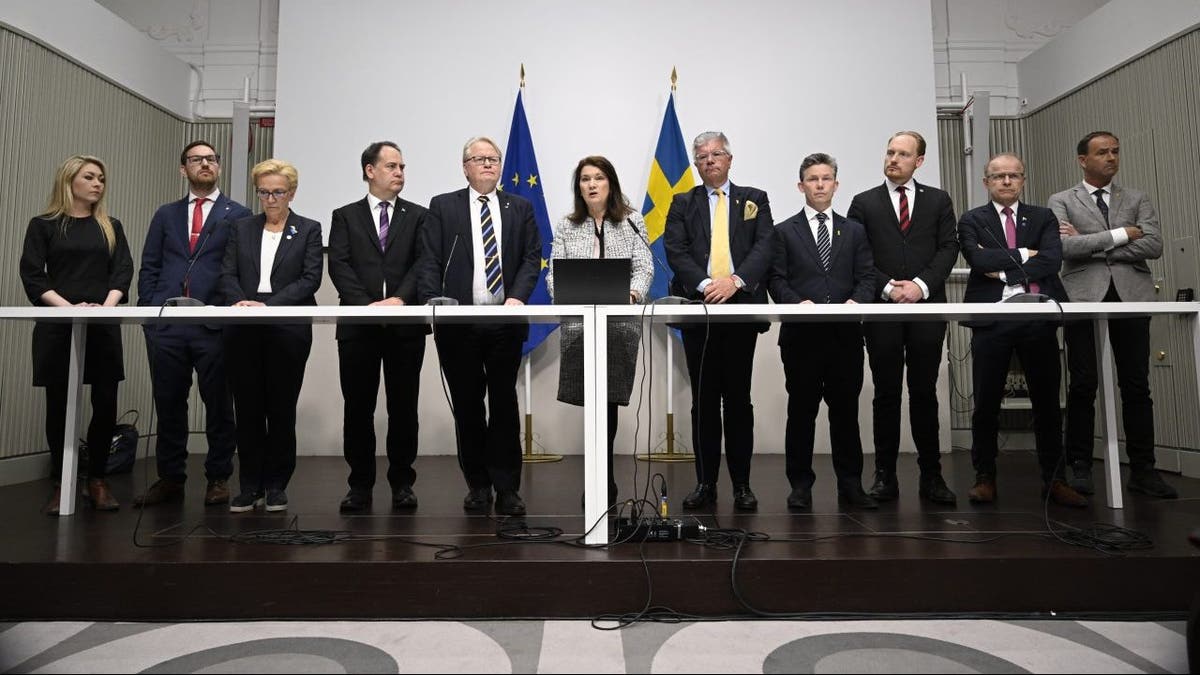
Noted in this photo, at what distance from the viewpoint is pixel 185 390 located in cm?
295

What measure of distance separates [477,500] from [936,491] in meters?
1.74

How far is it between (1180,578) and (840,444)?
1.05 metres

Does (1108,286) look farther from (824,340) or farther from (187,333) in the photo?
(187,333)

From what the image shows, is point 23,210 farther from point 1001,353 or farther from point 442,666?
point 1001,353

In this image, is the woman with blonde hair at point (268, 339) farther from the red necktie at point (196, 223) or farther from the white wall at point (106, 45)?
the white wall at point (106, 45)

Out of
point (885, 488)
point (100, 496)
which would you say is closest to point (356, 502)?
point (100, 496)

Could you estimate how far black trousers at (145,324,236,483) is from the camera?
287 cm

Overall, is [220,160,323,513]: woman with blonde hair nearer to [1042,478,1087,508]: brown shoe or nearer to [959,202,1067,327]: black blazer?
[959,202,1067,327]: black blazer

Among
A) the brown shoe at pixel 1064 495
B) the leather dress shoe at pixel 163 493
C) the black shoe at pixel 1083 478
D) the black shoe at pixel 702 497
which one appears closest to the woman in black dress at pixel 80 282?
the leather dress shoe at pixel 163 493

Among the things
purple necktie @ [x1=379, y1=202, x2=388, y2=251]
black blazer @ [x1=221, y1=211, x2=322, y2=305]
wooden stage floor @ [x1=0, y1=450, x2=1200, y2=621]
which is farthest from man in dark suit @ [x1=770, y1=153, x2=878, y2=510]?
black blazer @ [x1=221, y1=211, x2=322, y2=305]

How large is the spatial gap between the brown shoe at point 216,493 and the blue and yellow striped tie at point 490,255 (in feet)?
4.43

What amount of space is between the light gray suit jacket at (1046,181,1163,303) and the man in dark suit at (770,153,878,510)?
116 centimetres

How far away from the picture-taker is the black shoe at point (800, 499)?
265 cm

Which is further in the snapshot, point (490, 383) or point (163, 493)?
point (163, 493)
